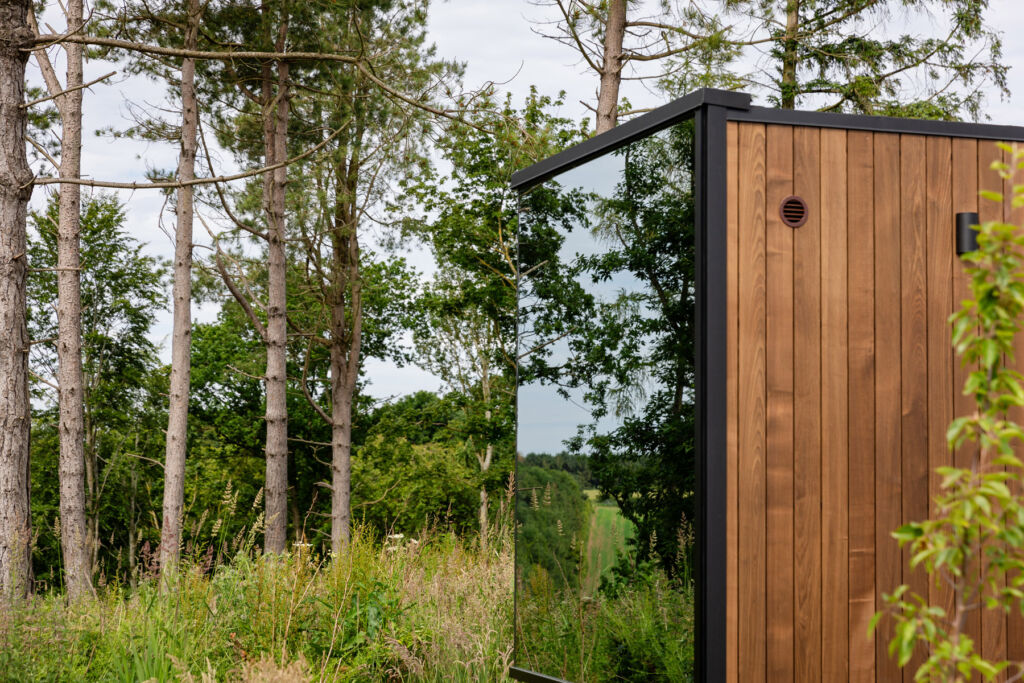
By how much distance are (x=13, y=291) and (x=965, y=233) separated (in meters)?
6.24

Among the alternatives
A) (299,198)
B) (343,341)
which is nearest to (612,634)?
(299,198)

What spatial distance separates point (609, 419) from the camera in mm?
3396

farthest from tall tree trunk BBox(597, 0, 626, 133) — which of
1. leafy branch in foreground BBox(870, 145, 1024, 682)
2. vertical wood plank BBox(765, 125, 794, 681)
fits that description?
leafy branch in foreground BBox(870, 145, 1024, 682)

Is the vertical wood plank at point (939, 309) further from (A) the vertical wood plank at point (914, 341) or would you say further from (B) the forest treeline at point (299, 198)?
(B) the forest treeline at point (299, 198)

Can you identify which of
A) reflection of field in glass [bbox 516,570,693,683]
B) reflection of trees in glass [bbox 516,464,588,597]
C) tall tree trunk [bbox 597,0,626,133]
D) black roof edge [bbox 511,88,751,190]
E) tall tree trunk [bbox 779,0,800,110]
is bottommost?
reflection of field in glass [bbox 516,570,693,683]

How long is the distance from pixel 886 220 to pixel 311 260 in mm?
12312

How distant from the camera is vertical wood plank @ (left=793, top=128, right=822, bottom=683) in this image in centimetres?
278

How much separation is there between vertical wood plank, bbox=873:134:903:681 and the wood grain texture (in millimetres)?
23

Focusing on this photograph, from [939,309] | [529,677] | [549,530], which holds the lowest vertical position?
[529,677]

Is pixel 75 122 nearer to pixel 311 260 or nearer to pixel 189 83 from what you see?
pixel 189 83

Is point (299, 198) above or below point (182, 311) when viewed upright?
above

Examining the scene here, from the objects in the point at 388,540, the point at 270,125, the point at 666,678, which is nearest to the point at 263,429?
the point at 270,125

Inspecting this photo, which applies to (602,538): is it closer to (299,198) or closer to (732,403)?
(732,403)

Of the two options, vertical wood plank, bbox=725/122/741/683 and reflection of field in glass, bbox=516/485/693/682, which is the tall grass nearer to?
reflection of field in glass, bbox=516/485/693/682
